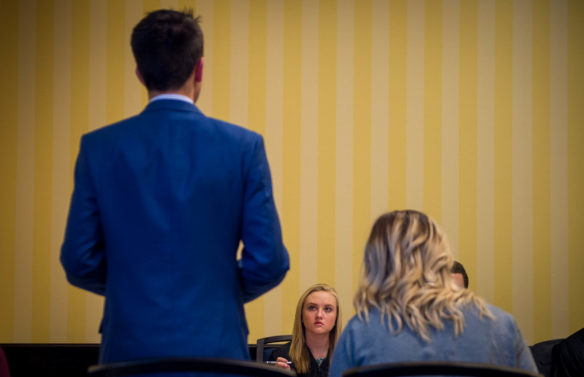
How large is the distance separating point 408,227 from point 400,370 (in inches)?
17.9

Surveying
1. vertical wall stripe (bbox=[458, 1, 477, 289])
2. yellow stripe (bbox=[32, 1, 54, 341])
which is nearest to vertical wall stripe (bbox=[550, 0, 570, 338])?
vertical wall stripe (bbox=[458, 1, 477, 289])

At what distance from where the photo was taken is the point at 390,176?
12.8 ft

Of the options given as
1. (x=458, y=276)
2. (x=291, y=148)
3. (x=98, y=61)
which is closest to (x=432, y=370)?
(x=458, y=276)

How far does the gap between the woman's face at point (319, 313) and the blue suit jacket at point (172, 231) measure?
5.83ft

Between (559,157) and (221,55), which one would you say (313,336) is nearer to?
(221,55)

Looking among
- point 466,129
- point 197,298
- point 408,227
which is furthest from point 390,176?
point 197,298

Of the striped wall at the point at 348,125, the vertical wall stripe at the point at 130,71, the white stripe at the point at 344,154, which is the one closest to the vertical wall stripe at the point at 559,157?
the striped wall at the point at 348,125

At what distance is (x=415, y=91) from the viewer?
393 centimetres

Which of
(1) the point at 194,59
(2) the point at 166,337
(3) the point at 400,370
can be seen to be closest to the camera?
(3) the point at 400,370

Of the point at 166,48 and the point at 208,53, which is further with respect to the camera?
the point at 208,53

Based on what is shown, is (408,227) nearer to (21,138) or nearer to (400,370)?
(400,370)

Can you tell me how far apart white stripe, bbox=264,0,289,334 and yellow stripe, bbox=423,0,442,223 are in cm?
87

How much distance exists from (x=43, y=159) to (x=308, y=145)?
5.04 ft

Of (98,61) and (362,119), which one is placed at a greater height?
(98,61)
